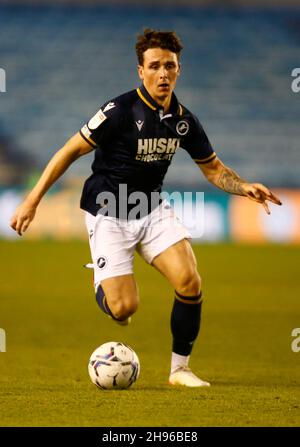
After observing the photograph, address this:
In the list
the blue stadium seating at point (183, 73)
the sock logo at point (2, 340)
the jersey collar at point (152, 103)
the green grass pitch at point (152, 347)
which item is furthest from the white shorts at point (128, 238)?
the blue stadium seating at point (183, 73)

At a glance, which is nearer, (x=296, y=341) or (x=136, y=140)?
(x=136, y=140)

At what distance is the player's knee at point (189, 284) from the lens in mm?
6152

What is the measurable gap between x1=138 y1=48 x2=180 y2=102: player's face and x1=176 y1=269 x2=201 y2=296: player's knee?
1173mm

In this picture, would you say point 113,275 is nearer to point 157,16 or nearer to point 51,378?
point 51,378

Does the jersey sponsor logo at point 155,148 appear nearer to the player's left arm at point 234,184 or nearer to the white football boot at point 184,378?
the player's left arm at point 234,184

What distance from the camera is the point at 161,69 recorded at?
6133mm

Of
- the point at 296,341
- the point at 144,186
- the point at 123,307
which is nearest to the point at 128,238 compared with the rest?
the point at 144,186

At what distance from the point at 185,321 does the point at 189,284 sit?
292 mm

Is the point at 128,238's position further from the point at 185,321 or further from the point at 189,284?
the point at 185,321

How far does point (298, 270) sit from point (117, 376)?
9.22 metres

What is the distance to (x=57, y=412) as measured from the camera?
5082 millimetres

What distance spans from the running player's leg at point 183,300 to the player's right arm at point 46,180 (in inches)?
34.1

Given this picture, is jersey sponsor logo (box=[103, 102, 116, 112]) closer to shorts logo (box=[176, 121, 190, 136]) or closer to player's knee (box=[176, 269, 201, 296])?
shorts logo (box=[176, 121, 190, 136])

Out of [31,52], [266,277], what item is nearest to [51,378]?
[266,277]
